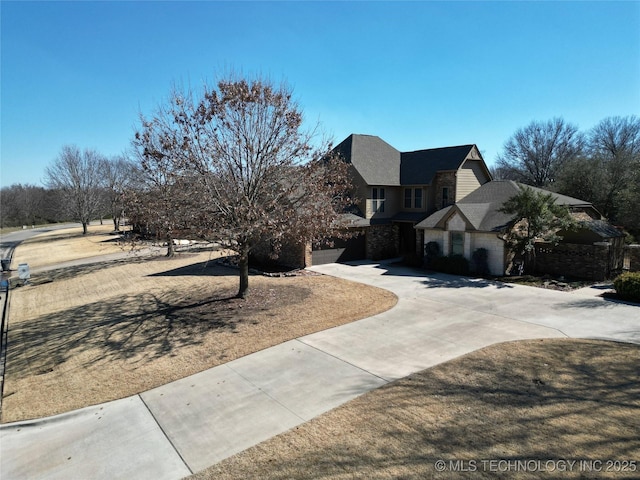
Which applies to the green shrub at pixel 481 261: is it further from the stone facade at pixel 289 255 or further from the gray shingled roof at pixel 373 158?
the stone facade at pixel 289 255

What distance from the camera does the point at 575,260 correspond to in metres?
16.8

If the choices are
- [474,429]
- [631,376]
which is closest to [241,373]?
[474,429]

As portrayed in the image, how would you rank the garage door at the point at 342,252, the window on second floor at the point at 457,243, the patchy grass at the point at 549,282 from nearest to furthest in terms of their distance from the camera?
the patchy grass at the point at 549,282 → the window on second floor at the point at 457,243 → the garage door at the point at 342,252

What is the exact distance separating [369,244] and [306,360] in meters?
14.8

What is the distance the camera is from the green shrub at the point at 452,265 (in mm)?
18406

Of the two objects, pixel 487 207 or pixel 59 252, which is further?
pixel 59 252

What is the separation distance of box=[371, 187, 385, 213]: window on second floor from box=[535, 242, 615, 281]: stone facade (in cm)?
920

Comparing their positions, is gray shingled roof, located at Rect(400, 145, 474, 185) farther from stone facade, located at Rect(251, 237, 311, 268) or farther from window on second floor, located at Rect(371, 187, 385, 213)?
stone facade, located at Rect(251, 237, 311, 268)

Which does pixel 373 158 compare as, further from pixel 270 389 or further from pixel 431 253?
pixel 270 389

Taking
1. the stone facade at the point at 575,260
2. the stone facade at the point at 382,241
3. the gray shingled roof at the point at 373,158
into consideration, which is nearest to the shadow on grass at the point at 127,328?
the stone facade at the point at 382,241

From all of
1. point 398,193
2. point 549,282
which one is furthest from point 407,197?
point 549,282

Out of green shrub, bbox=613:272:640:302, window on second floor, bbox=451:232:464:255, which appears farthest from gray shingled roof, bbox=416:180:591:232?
green shrub, bbox=613:272:640:302

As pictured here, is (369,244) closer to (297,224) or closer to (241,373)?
(297,224)

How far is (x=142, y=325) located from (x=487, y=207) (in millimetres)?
17530
